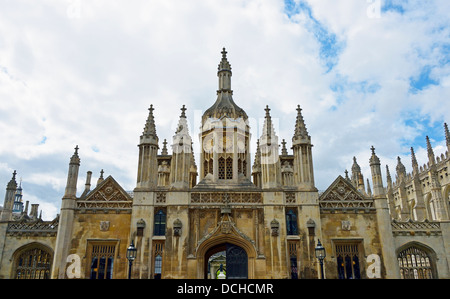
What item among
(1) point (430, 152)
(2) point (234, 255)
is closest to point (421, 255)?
(2) point (234, 255)

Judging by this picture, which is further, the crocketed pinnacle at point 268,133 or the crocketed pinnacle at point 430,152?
the crocketed pinnacle at point 430,152

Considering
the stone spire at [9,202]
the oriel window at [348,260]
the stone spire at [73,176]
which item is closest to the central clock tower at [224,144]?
the oriel window at [348,260]

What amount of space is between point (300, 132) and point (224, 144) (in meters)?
7.44

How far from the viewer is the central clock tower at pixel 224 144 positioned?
29656 millimetres

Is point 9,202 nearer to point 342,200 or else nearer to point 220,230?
point 220,230

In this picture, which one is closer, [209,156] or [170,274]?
[170,274]

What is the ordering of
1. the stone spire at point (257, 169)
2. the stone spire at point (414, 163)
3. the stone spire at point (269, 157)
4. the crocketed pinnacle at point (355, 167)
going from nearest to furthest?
1. the stone spire at point (269, 157)
2. the stone spire at point (257, 169)
3. the crocketed pinnacle at point (355, 167)
4. the stone spire at point (414, 163)

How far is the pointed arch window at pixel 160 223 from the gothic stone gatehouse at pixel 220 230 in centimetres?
7

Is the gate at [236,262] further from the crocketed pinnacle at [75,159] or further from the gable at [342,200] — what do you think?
the crocketed pinnacle at [75,159]
